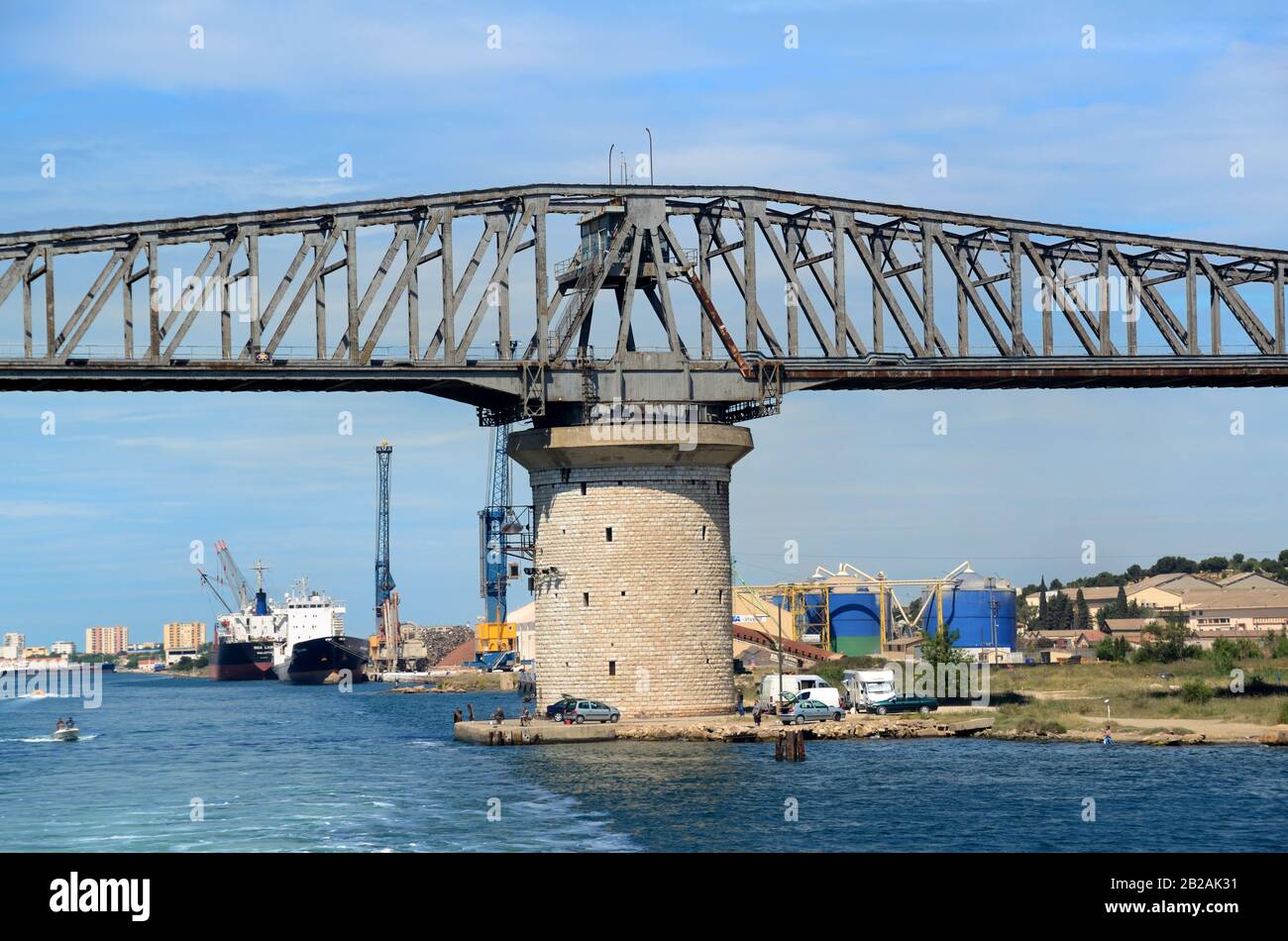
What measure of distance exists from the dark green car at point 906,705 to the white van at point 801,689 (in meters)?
2.18

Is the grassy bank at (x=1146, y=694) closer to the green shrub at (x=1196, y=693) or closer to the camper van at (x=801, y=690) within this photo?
the green shrub at (x=1196, y=693)

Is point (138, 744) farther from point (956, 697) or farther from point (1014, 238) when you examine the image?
point (1014, 238)

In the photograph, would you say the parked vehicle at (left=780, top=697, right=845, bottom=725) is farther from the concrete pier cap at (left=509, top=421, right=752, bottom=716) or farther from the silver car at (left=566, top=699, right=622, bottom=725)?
the silver car at (left=566, top=699, right=622, bottom=725)

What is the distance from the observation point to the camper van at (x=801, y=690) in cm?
9394

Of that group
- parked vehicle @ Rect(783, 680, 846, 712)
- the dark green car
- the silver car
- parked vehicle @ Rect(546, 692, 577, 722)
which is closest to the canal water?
the silver car

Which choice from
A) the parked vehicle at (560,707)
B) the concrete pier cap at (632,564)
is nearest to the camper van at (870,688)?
the concrete pier cap at (632,564)

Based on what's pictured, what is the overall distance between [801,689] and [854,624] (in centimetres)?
8575

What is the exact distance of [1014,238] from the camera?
8481 cm

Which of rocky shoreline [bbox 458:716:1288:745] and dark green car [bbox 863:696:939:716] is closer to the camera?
rocky shoreline [bbox 458:716:1288:745]

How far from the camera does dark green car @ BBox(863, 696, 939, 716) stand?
318 ft

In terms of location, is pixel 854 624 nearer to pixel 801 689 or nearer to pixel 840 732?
pixel 801 689
